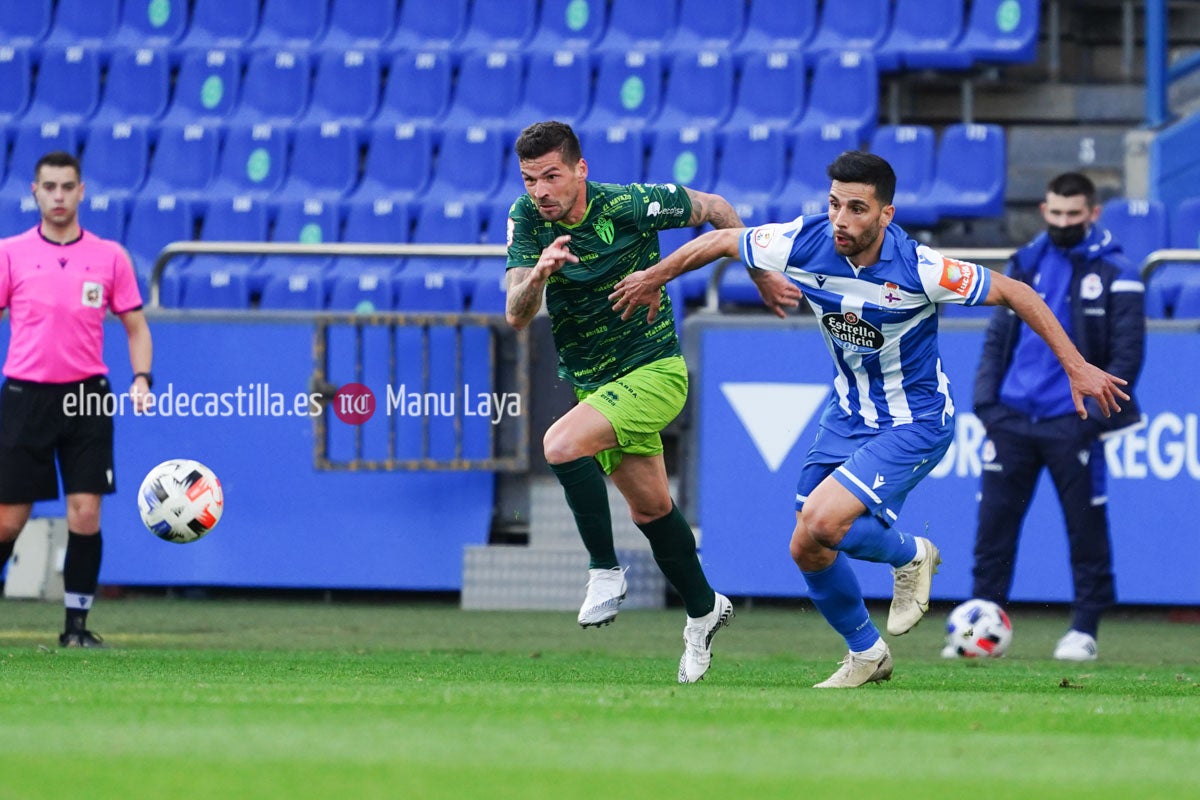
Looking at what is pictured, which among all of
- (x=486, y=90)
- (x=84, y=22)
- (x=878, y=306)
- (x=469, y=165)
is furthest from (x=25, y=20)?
(x=878, y=306)

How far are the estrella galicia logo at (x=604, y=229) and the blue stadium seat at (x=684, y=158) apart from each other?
269 inches

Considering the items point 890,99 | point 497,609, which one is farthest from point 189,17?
point 497,609

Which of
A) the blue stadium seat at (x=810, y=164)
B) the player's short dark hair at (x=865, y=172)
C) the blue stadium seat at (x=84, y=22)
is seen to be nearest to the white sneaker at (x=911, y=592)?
the player's short dark hair at (x=865, y=172)

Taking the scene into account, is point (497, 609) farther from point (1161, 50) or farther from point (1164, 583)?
point (1161, 50)

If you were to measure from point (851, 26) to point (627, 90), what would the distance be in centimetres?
197

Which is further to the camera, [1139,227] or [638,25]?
[638,25]

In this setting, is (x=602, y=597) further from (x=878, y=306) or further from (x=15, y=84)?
(x=15, y=84)

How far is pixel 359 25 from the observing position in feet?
53.1

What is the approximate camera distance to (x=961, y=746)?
4781 mm

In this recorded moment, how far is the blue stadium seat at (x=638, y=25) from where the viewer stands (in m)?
15.5

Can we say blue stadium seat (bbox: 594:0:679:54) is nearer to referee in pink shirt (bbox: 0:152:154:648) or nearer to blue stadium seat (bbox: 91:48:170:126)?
blue stadium seat (bbox: 91:48:170:126)

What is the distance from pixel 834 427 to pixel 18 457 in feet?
13.6

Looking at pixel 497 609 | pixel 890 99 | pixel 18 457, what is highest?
pixel 890 99

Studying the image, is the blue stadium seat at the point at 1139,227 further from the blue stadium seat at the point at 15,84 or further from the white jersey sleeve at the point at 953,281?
the blue stadium seat at the point at 15,84
